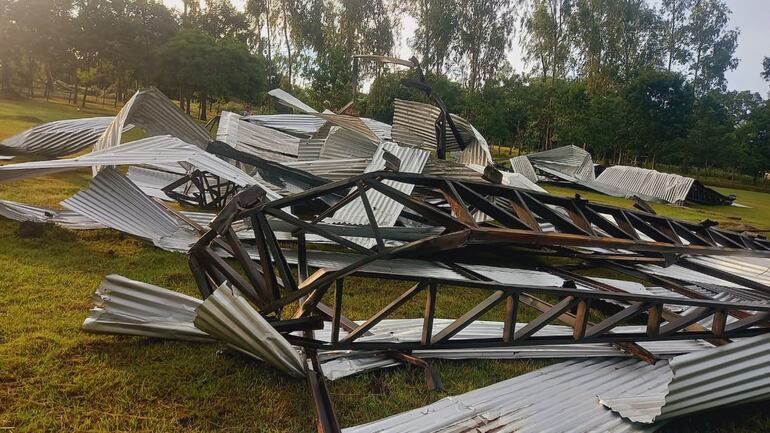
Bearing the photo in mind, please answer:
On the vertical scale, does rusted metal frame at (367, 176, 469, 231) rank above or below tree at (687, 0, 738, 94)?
below

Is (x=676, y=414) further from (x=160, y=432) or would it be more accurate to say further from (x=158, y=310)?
(x=158, y=310)

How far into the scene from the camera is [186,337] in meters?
3.79

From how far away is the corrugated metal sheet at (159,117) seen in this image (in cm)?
793

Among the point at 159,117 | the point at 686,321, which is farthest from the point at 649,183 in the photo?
the point at 159,117

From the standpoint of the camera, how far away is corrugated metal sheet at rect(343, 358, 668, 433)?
294 cm

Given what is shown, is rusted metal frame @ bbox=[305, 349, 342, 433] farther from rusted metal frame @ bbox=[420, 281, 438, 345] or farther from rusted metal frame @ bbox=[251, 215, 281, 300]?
rusted metal frame @ bbox=[420, 281, 438, 345]

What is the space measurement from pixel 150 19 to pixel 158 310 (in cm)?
4336

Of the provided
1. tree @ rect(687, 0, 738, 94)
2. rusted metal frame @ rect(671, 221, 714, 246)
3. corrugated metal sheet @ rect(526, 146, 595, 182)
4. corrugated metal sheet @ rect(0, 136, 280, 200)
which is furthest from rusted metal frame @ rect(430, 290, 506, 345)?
tree @ rect(687, 0, 738, 94)

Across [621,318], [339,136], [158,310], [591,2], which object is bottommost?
[158,310]

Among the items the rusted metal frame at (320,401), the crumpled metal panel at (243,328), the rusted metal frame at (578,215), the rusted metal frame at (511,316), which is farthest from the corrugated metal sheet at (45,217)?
the rusted metal frame at (578,215)

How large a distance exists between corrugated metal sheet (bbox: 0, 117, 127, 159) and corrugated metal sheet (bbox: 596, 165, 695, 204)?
60.4 feet

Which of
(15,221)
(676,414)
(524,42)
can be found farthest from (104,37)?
(676,414)

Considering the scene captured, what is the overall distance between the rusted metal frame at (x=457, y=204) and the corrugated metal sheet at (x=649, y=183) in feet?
56.9

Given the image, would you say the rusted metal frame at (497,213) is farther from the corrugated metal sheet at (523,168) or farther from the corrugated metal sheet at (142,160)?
the corrugated metal sheet at (523,168)
